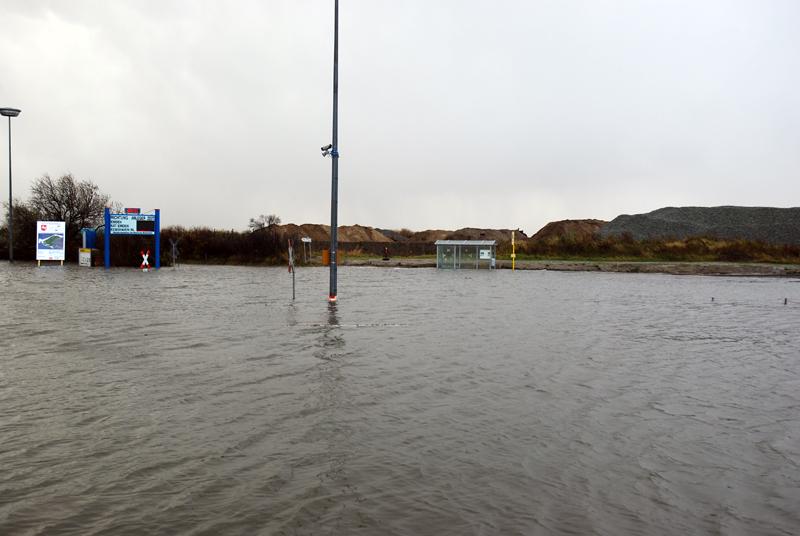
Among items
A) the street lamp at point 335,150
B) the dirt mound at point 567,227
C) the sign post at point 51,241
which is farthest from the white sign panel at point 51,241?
the dirt mound at point 567,227

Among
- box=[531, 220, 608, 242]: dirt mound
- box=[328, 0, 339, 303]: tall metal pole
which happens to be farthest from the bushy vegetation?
box=[328, 0, 339, 303]: tall metal pole

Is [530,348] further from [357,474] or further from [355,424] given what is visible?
[357,474]

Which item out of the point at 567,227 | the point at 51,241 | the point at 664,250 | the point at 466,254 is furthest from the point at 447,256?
the point at 567,227

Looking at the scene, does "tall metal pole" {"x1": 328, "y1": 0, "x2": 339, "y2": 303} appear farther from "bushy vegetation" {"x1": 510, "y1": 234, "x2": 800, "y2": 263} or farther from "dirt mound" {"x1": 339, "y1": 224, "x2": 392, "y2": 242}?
"dirt mound" {"x1": 339, "y1": 224, "x2": 392, "y2": 242}

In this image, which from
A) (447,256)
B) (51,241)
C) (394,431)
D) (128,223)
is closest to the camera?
(394,431)

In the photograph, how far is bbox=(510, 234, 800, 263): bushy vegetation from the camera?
193 ft

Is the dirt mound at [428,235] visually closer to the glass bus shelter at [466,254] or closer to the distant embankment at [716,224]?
the distant embankment at [716,224]

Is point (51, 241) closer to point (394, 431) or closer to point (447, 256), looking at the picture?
point (447, 256)

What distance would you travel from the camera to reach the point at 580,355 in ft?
37.5

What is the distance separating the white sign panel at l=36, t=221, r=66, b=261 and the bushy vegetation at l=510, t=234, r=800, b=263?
41515 mm

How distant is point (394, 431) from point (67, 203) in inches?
2660

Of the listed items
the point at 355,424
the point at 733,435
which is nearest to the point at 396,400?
the point at 355,424

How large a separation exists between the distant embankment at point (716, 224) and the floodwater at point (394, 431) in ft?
207

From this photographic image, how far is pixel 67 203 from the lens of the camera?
65438 mm
